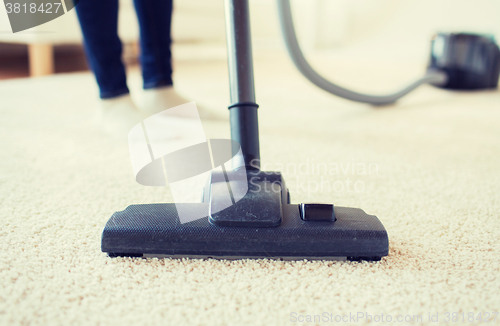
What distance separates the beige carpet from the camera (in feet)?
1.18

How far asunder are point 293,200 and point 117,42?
0.62 meters

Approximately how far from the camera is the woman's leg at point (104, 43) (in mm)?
812

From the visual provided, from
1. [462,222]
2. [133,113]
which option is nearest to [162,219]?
[462,222]

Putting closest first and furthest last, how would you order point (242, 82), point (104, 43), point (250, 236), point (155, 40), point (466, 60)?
point (250, 236)
point (242, 82)
point (104, 43)
point (155, 40)
point (466, 60)

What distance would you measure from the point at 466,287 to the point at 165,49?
0.96 m

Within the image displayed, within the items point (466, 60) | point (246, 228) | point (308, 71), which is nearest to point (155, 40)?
point (308, 71)

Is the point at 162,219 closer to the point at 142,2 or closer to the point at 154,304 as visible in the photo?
the point at 154,304

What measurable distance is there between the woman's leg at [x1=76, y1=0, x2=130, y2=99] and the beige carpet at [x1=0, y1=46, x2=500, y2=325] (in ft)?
0.45

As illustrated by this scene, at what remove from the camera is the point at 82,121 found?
1.10 meters

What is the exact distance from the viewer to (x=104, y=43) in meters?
0.87

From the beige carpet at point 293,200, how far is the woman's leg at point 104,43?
0.14 metres

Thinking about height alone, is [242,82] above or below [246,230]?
above

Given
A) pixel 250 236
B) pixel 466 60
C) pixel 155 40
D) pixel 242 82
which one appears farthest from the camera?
pixel 466 60

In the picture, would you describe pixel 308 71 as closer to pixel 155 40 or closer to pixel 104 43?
pixel 155 40
